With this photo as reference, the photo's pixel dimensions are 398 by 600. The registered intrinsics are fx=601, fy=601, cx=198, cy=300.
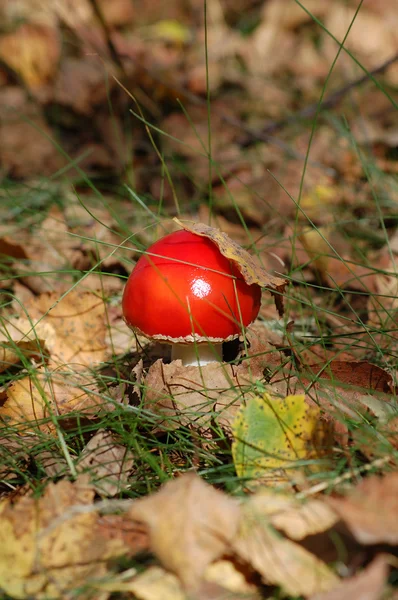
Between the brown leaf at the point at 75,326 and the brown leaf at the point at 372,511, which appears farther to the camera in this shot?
the brown leaf at the point at 75,326

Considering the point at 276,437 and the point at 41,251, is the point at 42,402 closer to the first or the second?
the point at 276,437

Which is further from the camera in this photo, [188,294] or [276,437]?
[188,294]

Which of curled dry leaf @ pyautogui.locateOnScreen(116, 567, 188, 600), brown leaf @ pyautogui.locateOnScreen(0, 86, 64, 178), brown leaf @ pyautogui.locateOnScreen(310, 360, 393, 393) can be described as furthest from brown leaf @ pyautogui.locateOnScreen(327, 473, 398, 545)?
brown leaf @ pyautogui.locateOnScreen(0, 86, 64, 178)

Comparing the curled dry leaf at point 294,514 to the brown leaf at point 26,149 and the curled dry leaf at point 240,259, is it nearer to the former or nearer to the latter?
the curled dry leaf at point 240,259

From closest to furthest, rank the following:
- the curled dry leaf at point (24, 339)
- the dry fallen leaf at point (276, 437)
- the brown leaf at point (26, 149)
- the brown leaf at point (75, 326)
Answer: the dry fallen leaf at point (276, 437), the curled dry leaf at point (24, 339), the brown leaf at point (75, 326), the brown leaf at point (26, 149)

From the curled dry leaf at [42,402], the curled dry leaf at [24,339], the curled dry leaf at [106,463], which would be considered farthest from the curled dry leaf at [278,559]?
the curled dry leaf at [24,339]

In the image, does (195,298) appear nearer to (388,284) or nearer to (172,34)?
(388,284)

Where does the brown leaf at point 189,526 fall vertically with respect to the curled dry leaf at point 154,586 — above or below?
above

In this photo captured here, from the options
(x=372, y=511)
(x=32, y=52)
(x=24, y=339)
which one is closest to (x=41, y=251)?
(x=24, y=339)
